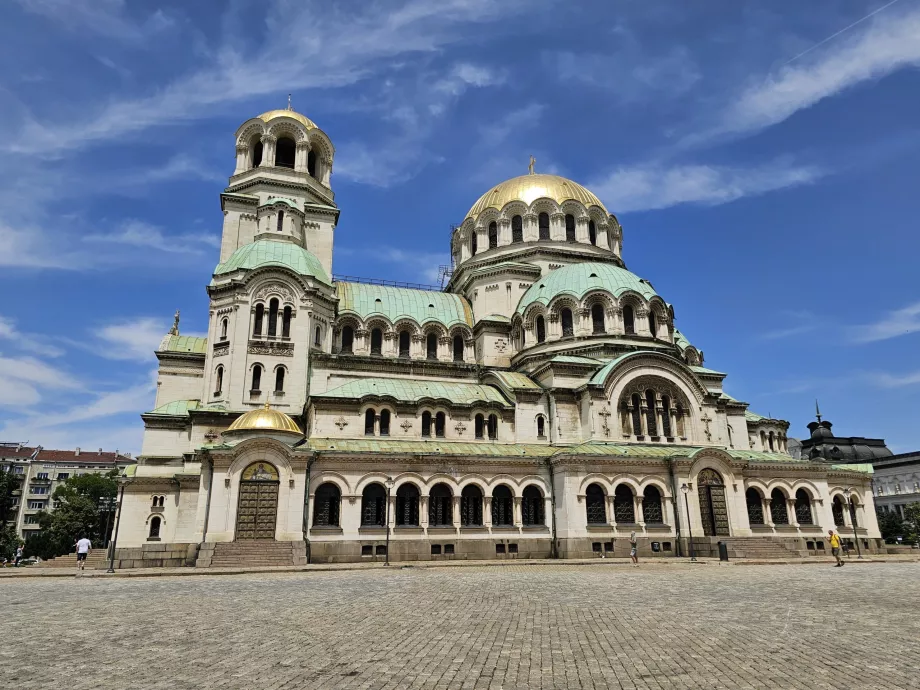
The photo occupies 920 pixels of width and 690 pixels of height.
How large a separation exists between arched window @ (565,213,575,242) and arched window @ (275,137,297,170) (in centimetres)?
2205

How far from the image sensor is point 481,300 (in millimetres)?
49375

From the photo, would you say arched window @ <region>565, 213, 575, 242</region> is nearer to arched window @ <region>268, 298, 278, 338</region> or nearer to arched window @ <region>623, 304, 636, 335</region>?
arched window @ <region>623, 304, 636, 335</region>

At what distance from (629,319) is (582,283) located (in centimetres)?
406

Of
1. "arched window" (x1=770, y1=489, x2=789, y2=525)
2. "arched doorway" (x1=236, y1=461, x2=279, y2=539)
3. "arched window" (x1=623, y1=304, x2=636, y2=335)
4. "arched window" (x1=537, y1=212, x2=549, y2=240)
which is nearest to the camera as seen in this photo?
"arched doorway" (x1=236, y1=461, x2=279, y2=539)

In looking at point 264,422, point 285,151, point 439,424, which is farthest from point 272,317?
point 285,151

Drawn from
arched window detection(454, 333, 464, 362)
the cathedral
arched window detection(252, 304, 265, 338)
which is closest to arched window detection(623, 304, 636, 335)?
the cathedral

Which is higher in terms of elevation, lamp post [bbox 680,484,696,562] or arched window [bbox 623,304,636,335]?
arched window [bbox 623,304,636,335]

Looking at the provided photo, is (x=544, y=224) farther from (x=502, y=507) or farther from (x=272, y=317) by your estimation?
(x=502, y=507)

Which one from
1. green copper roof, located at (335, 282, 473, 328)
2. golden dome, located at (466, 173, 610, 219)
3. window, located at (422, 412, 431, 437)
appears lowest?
window, located at (422, 412, 431, 437)

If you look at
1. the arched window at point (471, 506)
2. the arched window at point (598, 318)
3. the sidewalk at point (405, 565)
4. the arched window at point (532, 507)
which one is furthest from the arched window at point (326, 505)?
the arched window at point (598, 318)

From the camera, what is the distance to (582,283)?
144 ft

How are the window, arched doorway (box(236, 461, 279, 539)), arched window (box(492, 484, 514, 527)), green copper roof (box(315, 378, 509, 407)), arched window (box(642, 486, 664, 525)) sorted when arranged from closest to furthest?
arched doorway (box(236, 461, 279, 539)) → arched window (box(492, 484, 514, 527)) → arched window (box(642, 486, 664, 525)) → green copper roof (box(315, 378, 509, 407)) → the window

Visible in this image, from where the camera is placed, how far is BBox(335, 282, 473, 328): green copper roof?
4500cm

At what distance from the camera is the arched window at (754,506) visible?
38469 mm
